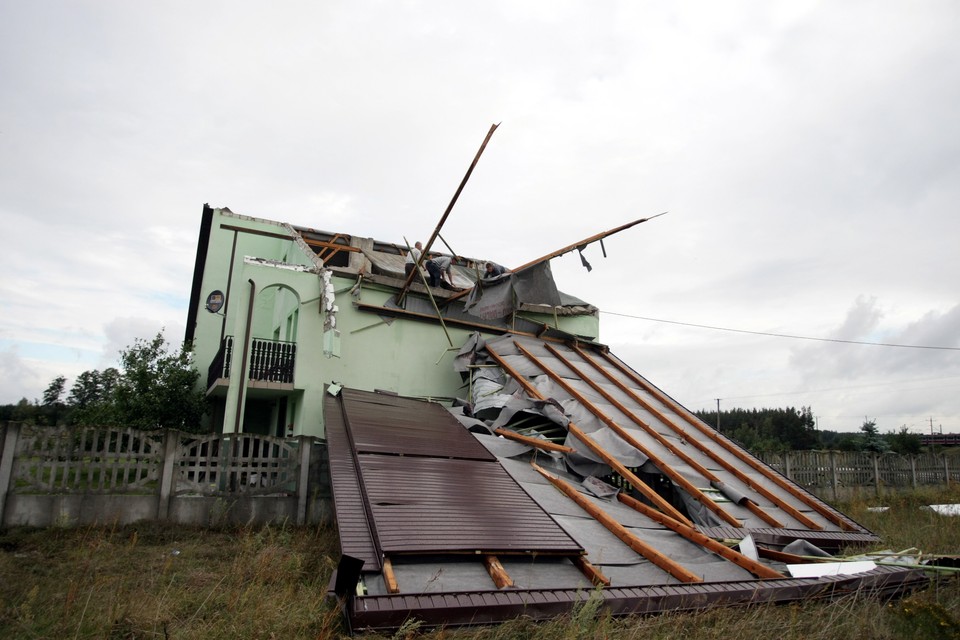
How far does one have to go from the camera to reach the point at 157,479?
6.55m

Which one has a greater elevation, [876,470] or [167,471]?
[876,470]

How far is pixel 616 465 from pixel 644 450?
1.58 feet

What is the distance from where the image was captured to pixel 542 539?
4285 mm

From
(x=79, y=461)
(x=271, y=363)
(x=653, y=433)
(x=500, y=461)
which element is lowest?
(x=79, y=461)

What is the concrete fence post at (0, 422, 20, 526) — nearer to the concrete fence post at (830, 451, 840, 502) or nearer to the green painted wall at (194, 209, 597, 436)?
the green painted wall at (194, 209, 597, 436)

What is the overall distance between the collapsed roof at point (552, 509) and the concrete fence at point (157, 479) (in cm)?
104

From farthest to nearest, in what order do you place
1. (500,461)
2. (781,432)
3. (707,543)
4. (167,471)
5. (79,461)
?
(781,432) → (167,471) → (500,461) → (79,461) → (707,543)

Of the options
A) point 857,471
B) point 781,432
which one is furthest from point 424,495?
point 781,432

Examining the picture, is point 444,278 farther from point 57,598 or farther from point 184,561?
point 57,598

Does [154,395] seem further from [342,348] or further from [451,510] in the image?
[451,510]

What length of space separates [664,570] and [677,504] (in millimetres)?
A: 2340

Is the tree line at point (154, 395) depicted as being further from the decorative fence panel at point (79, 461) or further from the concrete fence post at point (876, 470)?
the concrete fence post at point (876, 470)

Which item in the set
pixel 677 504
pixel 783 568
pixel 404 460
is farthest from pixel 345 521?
pixel 677 504

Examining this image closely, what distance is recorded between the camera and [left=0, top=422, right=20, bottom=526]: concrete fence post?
5.95m
